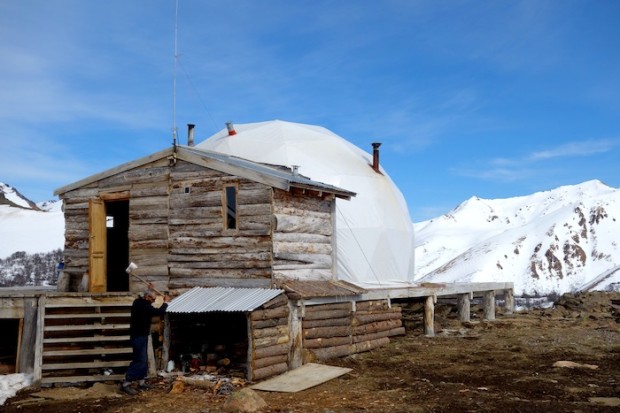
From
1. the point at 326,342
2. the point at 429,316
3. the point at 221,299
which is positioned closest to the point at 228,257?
the point at 221,299

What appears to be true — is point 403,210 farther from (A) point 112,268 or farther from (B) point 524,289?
(B) point 524,289

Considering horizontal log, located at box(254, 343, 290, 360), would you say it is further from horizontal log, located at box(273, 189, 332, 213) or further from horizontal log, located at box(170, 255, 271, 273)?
horizontal log, located at box(273, 189, 332, 213)

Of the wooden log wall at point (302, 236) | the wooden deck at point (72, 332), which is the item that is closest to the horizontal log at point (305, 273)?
the wooden log wall at point (302, 236)

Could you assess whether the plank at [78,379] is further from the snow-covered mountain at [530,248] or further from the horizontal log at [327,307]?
the snow-covered mountain at [530,248]

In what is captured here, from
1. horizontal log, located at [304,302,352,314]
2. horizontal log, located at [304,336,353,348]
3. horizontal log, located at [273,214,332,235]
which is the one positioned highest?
horizontal log, located at [273,214,332,235]

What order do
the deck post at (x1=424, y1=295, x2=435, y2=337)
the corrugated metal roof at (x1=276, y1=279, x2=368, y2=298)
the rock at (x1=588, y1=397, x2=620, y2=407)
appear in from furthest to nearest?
the deck post at (x1=424, y1=295, x2=435, y2=337), the corrugated metal roof at (x1=276, y1=279, x2=368, y2=298), the rock at (x1=588, y1=397, x2=620, y2=407)

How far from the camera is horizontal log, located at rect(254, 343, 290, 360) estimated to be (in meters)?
11.5

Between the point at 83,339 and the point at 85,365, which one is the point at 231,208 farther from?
the point at 85,365

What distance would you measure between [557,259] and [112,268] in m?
100

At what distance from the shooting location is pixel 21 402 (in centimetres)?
1011

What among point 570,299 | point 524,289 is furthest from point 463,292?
point 524,289

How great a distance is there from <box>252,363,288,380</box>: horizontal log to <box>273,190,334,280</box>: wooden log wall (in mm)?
1893

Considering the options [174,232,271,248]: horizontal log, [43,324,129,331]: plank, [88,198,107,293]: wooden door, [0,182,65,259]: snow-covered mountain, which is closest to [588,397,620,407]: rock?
[174,232,271,248]: horizontal log

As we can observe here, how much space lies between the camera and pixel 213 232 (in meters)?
13.4
